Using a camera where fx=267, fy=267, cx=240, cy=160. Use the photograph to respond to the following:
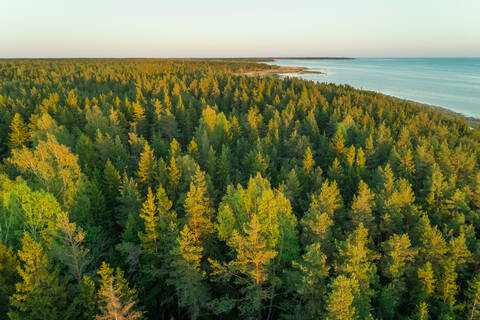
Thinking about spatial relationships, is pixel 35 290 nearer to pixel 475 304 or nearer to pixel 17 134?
pixel 475 304

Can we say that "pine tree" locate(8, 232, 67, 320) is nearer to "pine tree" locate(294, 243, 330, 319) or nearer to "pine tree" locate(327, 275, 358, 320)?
"pine tree" locate(294, 243, 330, 319)

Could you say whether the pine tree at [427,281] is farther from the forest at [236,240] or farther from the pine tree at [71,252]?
the pine tree at [71,252]

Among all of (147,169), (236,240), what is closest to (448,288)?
(236,240)

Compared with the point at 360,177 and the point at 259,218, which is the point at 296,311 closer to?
the point at 259,218

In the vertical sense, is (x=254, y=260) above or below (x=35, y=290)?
below

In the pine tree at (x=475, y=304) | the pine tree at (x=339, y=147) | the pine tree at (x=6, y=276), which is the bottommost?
the pine tree at (x=475, y=304)

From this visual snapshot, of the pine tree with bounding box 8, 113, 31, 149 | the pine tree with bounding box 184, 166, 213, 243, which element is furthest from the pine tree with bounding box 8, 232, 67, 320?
the pine tree with bounding box 8, 113, 31, 149

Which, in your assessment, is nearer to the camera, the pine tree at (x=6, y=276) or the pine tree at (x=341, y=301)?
the pine tree at (x=341, y=301)

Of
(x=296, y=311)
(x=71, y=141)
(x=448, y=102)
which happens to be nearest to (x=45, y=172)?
(x=71, y=141)

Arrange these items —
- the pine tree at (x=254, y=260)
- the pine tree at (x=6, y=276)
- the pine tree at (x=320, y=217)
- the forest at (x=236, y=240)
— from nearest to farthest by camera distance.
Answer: the forest at (x=236, y=240) → the pine tree at (x=6, y=276) → the pine tree at (x=254, y=260) → the pine tree at (x=320, y=217)

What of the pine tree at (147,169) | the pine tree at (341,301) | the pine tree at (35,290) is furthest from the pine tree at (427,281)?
the pine tree at (147,169)

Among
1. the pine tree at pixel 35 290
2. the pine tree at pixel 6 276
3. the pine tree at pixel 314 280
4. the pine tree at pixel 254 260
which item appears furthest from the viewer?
the pine tree at pixel 254 260

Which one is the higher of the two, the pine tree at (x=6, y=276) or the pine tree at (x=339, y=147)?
the pine tree at (x=339, y=147)
